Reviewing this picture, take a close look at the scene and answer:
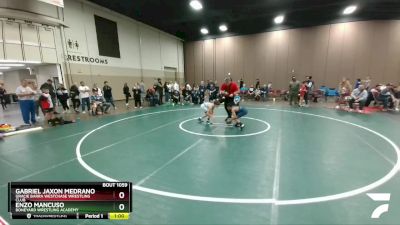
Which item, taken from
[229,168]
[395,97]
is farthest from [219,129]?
[395,97]

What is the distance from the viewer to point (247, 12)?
53.8 ft

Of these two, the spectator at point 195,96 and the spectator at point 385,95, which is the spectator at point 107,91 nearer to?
the spectator at point 195,96

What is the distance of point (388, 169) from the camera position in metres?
4.42

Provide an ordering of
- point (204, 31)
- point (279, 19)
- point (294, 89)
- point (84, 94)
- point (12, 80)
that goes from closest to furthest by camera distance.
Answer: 1. point (84, 94)
2. point (294, 89)
3. point (279, 19)
4. point (204, 31)
5. point (12, 80)

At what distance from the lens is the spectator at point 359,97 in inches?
466

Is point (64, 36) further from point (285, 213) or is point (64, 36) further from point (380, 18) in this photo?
point (380, 18)

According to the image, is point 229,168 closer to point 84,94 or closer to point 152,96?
point 84,94

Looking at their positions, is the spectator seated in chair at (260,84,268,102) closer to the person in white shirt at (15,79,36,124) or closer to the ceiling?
the ceiling

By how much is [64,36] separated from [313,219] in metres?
17.3

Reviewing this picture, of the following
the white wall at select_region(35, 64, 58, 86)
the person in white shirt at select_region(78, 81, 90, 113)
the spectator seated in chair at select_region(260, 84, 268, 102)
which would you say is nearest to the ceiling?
the white wall at select_region(35, 64, 58, 86)
